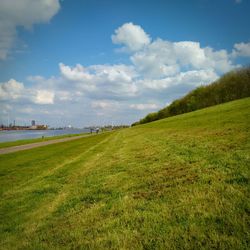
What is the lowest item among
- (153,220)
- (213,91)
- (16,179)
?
(16,179)

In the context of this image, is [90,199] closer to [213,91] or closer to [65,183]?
[65,183]

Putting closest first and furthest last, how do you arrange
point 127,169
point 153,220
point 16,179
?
point 153,220
point 127,169
point 16,179

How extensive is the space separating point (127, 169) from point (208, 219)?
5.44m

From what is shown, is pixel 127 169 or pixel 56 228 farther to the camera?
pixel 127 169

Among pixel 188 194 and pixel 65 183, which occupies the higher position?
pixel 188 194

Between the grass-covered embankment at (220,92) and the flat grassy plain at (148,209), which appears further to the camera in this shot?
the grass-covered embankment at (220,92)

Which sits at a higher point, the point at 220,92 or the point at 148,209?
the point at 220,92

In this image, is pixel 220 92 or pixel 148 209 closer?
pixel 148 209

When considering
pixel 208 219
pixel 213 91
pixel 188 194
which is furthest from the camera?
pixel 213 91

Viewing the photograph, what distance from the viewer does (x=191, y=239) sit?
3643 mm

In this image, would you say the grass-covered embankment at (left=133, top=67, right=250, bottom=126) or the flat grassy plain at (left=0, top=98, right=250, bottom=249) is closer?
the flat grassy plain at (left=0, top=98, right=250, bottom=249)

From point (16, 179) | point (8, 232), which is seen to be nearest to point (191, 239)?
point (8, 232)

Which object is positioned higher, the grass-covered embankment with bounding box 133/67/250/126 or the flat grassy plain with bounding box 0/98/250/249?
the grass-covered embankment with bounding box 133/67/250/126

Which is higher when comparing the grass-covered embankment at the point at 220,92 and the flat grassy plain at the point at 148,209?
the grass-covered embankment at the point at 220,92
